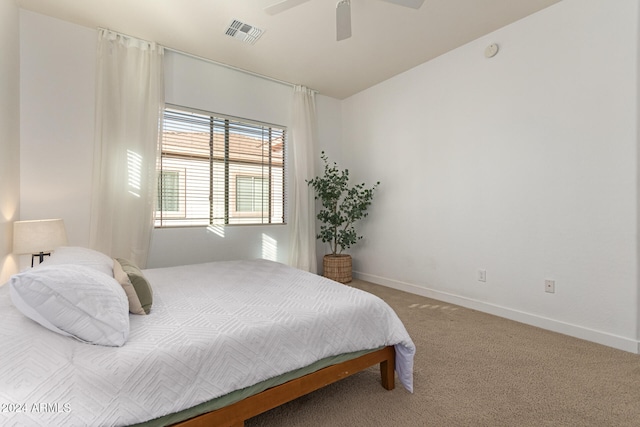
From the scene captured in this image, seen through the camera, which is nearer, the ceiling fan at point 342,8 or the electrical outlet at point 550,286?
the ceiling fan at point 342,8

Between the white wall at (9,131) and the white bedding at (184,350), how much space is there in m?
1.21

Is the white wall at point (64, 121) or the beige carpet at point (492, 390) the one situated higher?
the white wall at point (64, 121)

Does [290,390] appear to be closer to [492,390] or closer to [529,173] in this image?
[492,390]

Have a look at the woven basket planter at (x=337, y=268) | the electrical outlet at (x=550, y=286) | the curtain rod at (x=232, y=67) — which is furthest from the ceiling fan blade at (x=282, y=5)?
the electrical outlet at (x=550, y=286)

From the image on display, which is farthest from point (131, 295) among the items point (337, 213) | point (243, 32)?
point (337, 213)

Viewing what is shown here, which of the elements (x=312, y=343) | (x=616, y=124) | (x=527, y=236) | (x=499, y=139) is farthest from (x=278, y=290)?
(x=616, y=124)

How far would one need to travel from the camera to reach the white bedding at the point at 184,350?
903mm

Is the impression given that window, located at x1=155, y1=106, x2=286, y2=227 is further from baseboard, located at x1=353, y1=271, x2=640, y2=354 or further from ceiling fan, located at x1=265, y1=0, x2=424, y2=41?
baseboard, located at x1=353, y1=271, x2=640, y2=354

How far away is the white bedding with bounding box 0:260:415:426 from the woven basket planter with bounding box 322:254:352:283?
209 cm

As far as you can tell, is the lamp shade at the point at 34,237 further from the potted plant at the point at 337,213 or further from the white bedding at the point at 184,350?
the potted plant at the point at 337,213

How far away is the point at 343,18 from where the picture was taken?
2.25m

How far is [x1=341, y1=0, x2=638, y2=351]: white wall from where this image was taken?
2248 mm

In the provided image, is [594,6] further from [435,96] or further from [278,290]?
[278,290]

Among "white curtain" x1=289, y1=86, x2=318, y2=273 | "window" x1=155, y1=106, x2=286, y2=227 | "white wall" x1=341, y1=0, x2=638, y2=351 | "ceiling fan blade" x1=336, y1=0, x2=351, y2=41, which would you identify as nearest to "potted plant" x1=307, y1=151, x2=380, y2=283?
"white curtain" x1=289, y1=86, x2=318, y2=273
